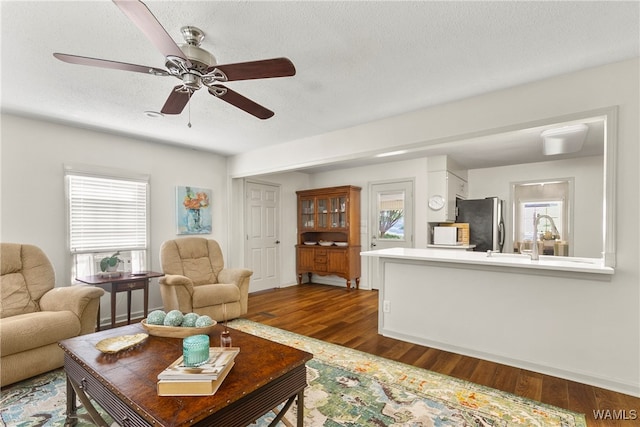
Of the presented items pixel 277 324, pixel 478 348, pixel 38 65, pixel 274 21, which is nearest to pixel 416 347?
pixel 478 348

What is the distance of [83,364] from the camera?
62.3 inches

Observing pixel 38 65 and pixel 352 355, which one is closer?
pixel 38 65

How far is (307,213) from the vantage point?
20.8ft

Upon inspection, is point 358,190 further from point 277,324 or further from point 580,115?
point 580,115

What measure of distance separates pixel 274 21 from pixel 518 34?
146 cm

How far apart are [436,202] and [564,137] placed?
1.85 meters

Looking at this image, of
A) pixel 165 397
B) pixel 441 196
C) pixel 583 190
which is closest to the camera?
pixel 165 397

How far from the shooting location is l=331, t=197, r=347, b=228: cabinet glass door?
577 centimetres

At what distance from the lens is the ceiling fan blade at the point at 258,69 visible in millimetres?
1571

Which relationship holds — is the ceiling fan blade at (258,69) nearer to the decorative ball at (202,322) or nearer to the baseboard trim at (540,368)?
the decorative ball at (202,322)

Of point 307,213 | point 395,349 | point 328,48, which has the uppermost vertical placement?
point 328,48

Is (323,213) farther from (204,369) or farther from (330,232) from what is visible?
→ (204,369)

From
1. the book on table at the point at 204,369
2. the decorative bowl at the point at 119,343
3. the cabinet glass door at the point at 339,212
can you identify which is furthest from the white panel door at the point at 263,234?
the book on table at the point at 204,369

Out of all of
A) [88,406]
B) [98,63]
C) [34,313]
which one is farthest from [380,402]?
[34,313]
